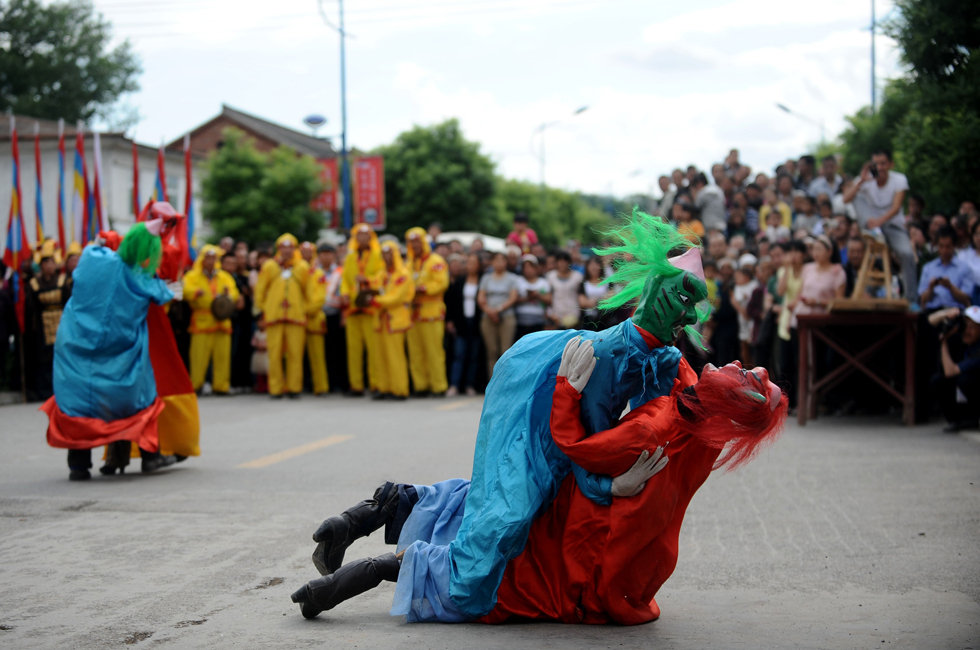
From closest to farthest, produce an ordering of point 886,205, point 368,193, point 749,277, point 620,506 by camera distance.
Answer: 1. point 620,506
2. point 886,205
3. point 749,277
4. point 368,193

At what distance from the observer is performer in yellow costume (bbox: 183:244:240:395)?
14.6 metres

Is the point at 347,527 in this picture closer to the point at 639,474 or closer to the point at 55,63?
the point at 639,474

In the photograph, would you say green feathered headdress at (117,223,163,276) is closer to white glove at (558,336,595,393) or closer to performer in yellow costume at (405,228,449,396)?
white glove at (558,336,595,393)

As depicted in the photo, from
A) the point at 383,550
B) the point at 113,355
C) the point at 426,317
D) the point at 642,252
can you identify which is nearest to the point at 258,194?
the point at 426,317

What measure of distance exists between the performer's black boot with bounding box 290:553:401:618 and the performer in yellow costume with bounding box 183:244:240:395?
11.0m

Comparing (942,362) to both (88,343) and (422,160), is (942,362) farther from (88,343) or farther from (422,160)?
(422,160)

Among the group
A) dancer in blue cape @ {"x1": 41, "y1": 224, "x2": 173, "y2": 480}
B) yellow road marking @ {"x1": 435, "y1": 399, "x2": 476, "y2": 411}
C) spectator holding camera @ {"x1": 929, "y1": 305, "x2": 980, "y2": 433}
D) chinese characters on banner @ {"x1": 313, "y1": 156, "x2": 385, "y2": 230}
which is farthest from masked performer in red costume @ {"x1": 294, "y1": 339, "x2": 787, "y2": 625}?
chinese characters on banner @ {"x1": 313, "y1": 156, "x2": 385, "y2": 230}

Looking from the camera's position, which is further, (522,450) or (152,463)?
(152,463)

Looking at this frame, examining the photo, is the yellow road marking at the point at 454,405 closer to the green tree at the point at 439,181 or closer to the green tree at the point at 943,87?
the green tree at the point at 943,87

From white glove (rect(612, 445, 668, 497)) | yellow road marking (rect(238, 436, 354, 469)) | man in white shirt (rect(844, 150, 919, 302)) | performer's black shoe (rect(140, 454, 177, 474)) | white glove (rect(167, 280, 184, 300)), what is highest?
man in white shirt (rect(844, 150, 919, 302))

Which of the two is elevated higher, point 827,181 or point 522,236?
point 827,181

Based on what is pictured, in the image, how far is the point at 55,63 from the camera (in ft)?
158

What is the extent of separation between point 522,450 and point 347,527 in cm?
76

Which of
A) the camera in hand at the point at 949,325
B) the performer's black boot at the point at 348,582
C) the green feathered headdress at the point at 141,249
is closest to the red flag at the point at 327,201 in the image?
the camera in hand at the point at 949,325
